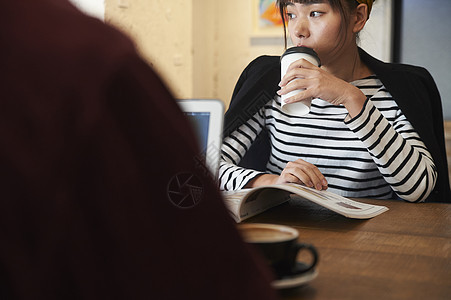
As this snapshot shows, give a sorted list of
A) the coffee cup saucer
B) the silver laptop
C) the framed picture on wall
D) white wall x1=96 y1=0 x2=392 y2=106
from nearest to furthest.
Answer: the coffee cup saucer, the silver laptop, white wall x1=96 y1=0 x2=392 y2=106, the framed picture on wall

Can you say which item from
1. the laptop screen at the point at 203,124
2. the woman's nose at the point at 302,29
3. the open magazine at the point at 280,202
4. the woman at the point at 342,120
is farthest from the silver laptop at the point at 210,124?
the woman's nose at the point at 302,29

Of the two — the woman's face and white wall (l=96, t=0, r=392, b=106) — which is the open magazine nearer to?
the woman's face

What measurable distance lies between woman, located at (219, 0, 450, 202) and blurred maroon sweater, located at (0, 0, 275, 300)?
2.93 feet

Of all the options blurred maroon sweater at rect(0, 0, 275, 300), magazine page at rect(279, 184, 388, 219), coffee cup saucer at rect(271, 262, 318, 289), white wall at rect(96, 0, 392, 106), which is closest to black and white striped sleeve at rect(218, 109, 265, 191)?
magazine page at rect(279, 184, 388, 219)

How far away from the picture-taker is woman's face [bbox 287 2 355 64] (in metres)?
1.42

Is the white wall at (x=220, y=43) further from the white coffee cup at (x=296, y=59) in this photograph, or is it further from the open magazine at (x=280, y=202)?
the open magazine at (x=280, y=202)

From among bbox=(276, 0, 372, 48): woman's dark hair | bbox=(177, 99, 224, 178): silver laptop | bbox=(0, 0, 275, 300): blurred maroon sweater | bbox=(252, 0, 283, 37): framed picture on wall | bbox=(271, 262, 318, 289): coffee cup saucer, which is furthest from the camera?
bbox=(252, 0, 283, 37): framed picture on wall

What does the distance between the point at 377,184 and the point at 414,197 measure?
196 millimetres

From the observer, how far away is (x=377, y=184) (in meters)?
1.45

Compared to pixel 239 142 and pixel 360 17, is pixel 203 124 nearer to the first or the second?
pixel 239 142

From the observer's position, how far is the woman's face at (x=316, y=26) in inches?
55.7

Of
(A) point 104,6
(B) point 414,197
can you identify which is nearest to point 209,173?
(B) point 414,197

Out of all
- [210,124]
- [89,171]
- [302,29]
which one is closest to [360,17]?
[302,29]

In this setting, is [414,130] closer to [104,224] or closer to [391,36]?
[104,224]
